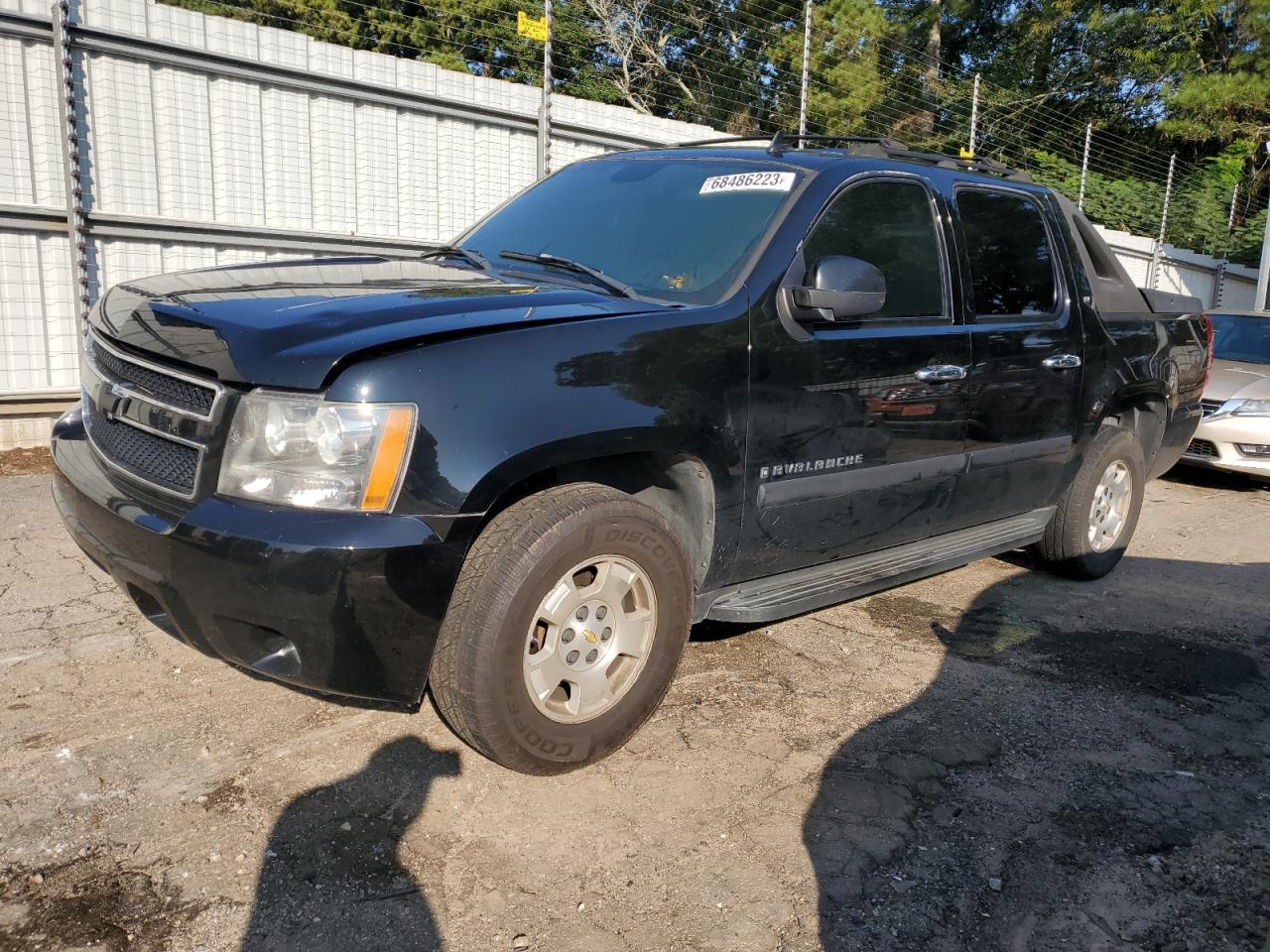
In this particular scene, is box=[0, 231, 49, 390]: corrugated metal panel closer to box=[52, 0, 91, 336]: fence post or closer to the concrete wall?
the concrete wall

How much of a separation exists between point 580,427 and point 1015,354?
2307 mm

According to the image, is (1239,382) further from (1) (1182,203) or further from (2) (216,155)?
(1) (1182,203)

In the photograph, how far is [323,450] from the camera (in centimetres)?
251

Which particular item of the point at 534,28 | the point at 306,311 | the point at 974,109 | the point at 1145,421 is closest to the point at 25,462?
the point at 306,311

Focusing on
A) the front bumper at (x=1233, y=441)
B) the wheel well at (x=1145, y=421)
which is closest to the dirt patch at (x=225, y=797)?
the wheel well at (x=1145, y=421)

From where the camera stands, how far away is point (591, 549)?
2.81 m

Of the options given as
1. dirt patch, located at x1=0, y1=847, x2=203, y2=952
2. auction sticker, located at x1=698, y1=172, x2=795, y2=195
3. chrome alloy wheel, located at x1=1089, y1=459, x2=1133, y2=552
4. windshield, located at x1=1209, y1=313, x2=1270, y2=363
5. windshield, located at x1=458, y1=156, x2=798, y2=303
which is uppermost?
auction sticker, located at x1=698, y1=172, x2=795, y2=195

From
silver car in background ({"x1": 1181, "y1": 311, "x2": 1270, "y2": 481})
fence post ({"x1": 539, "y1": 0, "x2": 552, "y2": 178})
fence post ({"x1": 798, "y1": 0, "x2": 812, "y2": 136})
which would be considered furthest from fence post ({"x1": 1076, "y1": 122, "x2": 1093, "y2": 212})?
fence post ({"x1": 539, "y1": 0, "x2": 552, "y2": 178})

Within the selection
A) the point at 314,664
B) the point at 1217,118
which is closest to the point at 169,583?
the point at 314,664

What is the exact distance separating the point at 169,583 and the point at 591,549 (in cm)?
109

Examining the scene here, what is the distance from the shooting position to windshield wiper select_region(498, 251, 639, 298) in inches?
132

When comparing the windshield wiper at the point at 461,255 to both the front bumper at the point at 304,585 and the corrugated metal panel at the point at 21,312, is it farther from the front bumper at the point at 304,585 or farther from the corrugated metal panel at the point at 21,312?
the corrugated metal panel at the point at 21,312

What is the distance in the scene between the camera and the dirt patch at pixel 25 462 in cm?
648

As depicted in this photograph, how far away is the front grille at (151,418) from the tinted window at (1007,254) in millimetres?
2972
